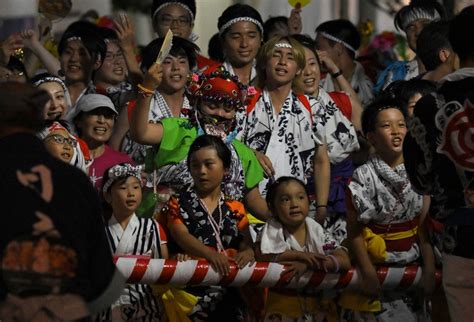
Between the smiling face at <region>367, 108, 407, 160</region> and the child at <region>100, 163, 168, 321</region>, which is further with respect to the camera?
the smiling face at <region>367, 108, 407, 160</region>

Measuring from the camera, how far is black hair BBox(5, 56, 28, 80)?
11.4 metres

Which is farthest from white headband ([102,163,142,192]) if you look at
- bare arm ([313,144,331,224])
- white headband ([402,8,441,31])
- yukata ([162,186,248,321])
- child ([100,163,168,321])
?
white headband ([402,8,441,31])

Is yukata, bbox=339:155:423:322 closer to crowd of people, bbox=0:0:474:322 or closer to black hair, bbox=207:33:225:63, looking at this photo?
crowd of people, bbox=0:0:474:322

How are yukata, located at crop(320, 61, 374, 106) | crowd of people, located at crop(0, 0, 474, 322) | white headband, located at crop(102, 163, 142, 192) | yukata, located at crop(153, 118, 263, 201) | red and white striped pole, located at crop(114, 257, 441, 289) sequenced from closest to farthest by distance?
crowd of people, located at crop(0, 0, 474, 322) < red and white striped pole, located at crop(114, 257, 441, 289) < white headband, located at crop(102, 163, 142, 192) < yukata, located at crop(153, 118, 263, 201) < yukata, located at crop(320, 61, 374, 106)

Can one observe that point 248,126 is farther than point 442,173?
Yes

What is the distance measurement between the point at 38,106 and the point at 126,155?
4021 mm

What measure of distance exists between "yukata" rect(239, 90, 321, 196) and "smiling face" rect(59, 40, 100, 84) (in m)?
1.55

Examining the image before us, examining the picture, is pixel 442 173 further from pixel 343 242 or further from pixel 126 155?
pixel 126 155

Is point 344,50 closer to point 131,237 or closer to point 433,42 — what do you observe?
point 433,42

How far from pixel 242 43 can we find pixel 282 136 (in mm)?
1054

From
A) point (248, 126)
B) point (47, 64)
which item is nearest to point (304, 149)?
point (248, 126)

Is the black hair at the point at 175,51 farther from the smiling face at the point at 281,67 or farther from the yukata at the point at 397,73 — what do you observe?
the yukata at the point at 397,73

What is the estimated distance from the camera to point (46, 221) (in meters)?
6.37

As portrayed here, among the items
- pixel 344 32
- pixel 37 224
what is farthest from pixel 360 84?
pixel 37 224
